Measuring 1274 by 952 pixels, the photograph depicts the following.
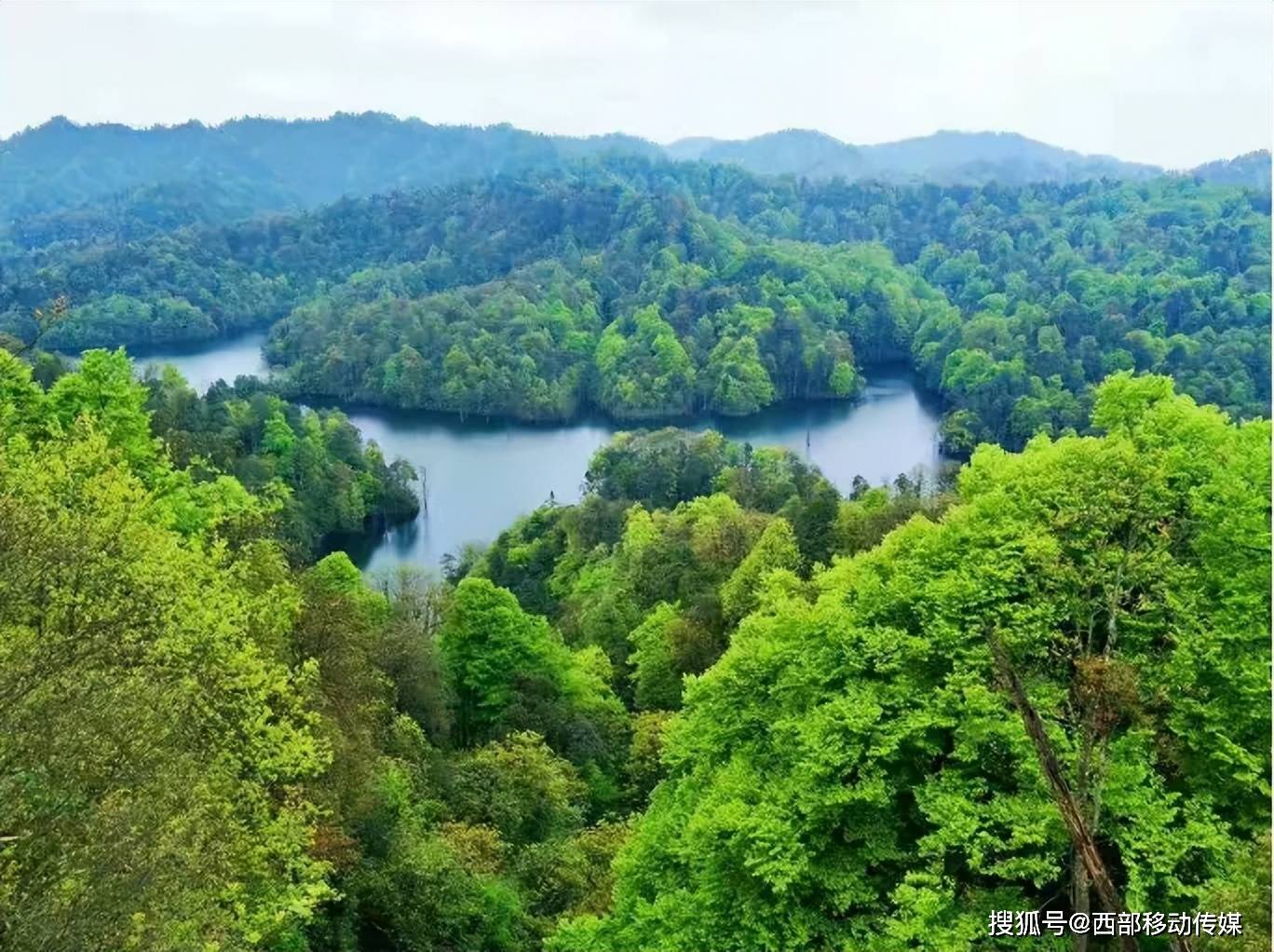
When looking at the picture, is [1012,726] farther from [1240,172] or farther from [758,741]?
[1240,172]

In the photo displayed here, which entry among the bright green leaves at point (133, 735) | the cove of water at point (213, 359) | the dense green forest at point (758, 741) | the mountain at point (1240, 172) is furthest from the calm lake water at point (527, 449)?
the mountain at point (1240, 172)

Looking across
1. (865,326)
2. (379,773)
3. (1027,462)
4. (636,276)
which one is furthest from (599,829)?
(636,276)

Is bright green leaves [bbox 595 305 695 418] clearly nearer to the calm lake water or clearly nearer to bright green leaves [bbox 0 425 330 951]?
the calm lake water

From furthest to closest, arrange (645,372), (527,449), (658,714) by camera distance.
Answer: (645,372), (527,449), (658,714)

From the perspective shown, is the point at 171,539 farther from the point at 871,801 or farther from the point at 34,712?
the point at 871,801

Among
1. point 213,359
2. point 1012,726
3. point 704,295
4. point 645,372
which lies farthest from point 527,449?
point 1012,726

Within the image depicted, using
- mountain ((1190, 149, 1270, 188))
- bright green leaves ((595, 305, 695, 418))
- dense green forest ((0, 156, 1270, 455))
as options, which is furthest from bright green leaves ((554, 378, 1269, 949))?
mountain ((1190, 149, 1270, 188))

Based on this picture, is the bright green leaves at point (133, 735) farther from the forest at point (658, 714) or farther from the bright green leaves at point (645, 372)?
the bright green leaves at point (645, 372)
